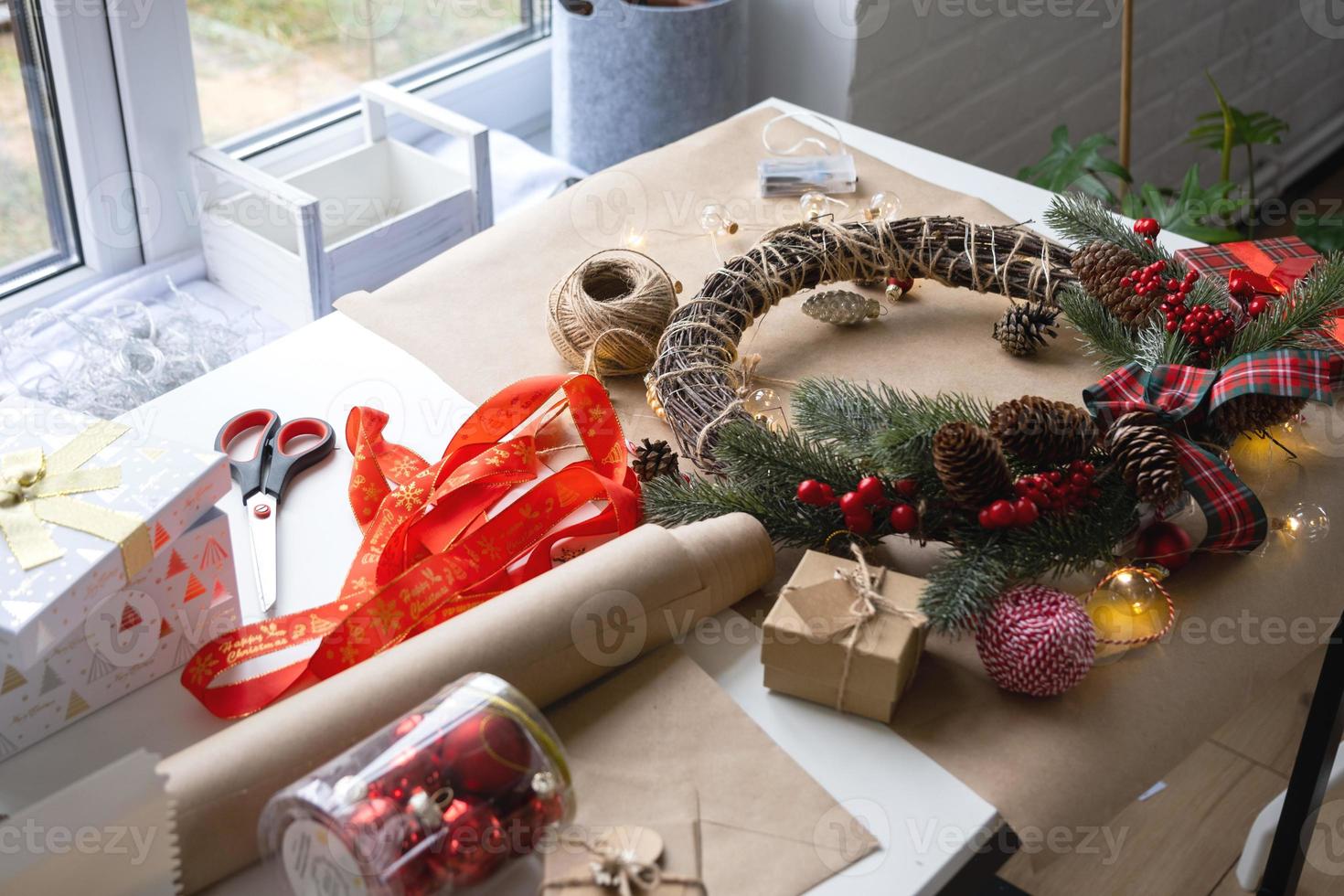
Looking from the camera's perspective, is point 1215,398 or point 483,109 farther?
point 483,109

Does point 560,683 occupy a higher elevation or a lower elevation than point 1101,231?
lower

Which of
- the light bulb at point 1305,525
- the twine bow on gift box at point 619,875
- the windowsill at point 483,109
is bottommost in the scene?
the windowsill at point 483,109

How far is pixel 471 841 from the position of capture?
563mm

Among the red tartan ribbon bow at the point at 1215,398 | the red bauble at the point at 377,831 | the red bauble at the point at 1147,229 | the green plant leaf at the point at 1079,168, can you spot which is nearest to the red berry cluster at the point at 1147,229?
the red bauble at the point at 1147,229

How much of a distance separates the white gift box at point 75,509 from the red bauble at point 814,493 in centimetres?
36

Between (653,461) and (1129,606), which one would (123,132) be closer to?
(653,461)

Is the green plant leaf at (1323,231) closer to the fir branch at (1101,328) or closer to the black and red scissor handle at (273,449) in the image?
the fir branch at (1101,328)

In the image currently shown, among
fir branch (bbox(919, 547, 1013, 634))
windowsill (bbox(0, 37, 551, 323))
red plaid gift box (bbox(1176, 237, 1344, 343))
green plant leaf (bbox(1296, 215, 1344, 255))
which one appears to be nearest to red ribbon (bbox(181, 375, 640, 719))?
fir branch (bbox(919, 547, 1013, 634))

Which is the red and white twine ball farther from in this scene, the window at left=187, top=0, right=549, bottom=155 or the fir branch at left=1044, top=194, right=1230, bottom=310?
the window at left=187, top=0, right=549, bottom=155

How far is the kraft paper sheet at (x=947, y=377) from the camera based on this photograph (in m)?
0.71

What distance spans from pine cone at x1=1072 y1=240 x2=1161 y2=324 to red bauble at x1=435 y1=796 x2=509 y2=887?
649mm

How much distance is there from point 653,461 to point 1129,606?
1.11 feet

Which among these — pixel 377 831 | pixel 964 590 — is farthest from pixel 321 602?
pixel 964 590

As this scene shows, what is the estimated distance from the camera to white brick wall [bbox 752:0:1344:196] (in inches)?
70.2
